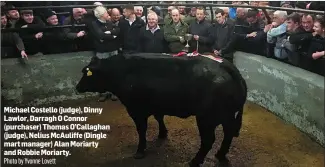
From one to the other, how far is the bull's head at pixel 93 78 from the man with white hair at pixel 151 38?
32.0 inches

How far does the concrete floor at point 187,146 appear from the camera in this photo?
11.3 ft

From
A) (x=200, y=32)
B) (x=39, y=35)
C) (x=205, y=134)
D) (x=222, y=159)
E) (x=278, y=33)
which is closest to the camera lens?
(x=205, y=134)

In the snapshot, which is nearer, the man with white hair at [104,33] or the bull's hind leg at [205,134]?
the bull's hind leg at [205,134]

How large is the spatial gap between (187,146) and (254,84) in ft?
4.12

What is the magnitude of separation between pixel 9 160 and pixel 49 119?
45cm

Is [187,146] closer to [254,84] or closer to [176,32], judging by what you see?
[254,84]

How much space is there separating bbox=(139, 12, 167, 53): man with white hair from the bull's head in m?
0.81

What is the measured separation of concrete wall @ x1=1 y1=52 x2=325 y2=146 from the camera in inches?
148

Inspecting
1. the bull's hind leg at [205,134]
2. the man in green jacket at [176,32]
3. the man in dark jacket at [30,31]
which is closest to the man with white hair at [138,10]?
the man in green jacket at [176,32]

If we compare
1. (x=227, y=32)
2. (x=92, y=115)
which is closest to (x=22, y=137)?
(x=92, y=115)

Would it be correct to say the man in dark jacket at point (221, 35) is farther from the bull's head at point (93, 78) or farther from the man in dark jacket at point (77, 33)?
the man in dark jacket at point (77, 33)

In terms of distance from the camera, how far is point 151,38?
4.27m

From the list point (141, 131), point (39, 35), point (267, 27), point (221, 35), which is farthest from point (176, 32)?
point (39, 35)

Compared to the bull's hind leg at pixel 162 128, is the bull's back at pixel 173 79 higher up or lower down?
higher up
